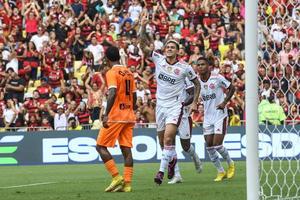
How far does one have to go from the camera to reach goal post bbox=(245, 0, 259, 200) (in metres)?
9.95

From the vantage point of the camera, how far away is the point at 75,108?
92.8ft

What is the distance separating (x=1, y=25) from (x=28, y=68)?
9.88ft

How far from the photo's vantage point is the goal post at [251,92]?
9953mm

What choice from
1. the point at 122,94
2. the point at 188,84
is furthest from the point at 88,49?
the point at 122,94

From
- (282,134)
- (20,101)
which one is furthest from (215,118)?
(20,101)

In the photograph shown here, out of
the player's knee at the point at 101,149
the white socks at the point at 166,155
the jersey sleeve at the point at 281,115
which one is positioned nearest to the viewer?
the player's knee at the point at 101,149

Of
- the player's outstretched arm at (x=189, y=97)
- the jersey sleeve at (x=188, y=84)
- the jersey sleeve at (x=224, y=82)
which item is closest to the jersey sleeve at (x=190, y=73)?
the player's outstretched arm at (x=189, y=97)

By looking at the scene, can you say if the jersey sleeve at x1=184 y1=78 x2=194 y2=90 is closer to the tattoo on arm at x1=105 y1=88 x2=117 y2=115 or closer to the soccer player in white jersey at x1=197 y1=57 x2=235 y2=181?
the soccer player in white jersey at x1=197 y1=57 x2=235 y2=181

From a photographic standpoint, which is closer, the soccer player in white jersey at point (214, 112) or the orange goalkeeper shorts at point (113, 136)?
the orange goalkeeper shorts at point (113, 136)

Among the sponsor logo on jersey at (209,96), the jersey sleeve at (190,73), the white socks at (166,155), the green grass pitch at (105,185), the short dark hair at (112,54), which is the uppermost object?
the short dark hair at (112,54)

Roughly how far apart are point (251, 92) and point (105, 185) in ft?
23.0

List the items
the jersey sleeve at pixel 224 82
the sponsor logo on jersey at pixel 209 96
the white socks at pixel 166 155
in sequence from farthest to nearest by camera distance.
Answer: the sponsor logo on jersey at pixel 209 96 → the jersey sleeve at pixel 224 82 → the white socks at pixel 166 155

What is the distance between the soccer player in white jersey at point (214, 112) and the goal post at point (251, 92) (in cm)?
767

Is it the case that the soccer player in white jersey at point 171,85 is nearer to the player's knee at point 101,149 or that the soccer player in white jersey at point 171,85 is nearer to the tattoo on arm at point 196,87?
the tattoo on arm at point 196,87
